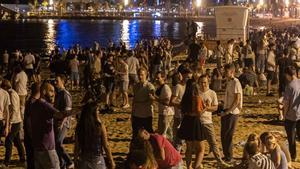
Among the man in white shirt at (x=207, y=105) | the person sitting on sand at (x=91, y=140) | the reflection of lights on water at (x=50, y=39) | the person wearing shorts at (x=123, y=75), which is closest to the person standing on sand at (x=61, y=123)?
the person sitting on sand at (x=91, y=140)

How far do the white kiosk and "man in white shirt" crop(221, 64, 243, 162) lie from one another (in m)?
21.4

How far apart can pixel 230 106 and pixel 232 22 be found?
22.2 metres

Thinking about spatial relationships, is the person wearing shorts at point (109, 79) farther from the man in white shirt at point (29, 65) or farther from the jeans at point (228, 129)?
the man in white shirt at point (29, 65)

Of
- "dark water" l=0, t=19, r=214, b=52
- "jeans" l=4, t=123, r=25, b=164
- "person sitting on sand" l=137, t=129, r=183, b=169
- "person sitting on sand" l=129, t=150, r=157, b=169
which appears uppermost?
"person sitting on sand" l=129, t=150, r=157, b=169

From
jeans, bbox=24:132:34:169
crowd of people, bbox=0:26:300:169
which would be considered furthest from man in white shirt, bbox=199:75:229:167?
jeans, bbox=24:132:34:169

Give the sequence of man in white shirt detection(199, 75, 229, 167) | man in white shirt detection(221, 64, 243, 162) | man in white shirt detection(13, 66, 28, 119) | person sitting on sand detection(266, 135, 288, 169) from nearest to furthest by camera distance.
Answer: person sitting on sand detection(266, 135, 288, 169) < man in white shirt detection(199, 75, 229, 167) < man in white shirt detection(221, 64, 243, 162) < man in white shirt detection(13, 66, 28, 119)

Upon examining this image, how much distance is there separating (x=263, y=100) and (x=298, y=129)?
7.27m

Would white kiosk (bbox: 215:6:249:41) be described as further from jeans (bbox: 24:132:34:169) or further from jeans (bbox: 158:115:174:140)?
jeans (bbox: 24:132:34:169)

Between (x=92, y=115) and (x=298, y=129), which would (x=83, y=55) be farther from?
(x=92, y=115)

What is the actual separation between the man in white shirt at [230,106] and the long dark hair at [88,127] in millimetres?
3201

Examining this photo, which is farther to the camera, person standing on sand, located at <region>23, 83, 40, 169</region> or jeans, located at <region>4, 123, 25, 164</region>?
jeans, located at <region>4, 123, 25, 164</region>

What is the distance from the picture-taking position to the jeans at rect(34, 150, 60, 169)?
278 inches

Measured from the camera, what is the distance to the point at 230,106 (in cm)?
912

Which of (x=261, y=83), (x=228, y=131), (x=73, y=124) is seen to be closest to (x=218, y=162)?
(x=228, y=131)
